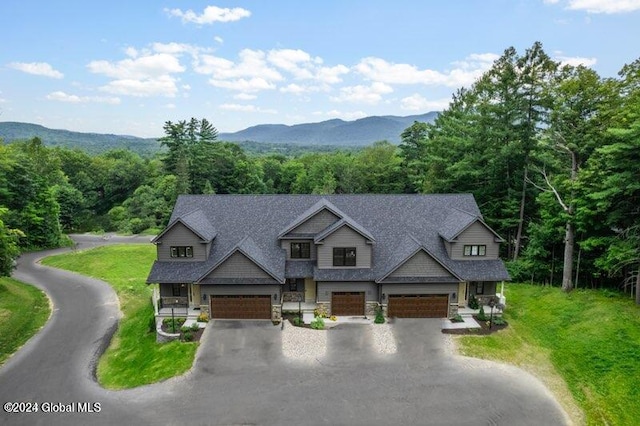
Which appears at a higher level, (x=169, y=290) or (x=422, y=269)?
(x=422, y=269)

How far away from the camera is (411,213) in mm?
30422

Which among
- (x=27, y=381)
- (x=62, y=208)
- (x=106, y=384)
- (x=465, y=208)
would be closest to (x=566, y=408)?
(x=465, y=208)

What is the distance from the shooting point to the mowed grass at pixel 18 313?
25.9 metres

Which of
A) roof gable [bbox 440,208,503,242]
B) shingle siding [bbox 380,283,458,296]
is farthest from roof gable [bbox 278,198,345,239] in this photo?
roof gable [bbox 440,208,503,242]

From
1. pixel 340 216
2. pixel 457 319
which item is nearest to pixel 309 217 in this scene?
pixel 340 216

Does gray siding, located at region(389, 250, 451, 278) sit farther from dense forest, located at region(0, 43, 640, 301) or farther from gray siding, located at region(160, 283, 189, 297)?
gray siding, located at region(160, 283, 189, 297)

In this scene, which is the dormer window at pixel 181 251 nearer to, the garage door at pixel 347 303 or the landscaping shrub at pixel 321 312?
the landscaping shrub at pixel 321 312

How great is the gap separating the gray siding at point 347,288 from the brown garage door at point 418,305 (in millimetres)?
1231

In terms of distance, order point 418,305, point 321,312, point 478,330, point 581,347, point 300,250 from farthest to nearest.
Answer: point 300,250
point 418,305
point 321,312
point 478,330
point 581,347

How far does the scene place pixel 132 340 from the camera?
25328 millimetres

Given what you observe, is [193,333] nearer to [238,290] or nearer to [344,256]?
[238,290]

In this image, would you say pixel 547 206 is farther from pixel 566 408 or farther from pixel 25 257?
pixel 25 257

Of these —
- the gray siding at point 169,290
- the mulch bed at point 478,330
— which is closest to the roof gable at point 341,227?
the mulch bed at point 478,330

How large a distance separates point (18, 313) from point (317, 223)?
79.5 feet
